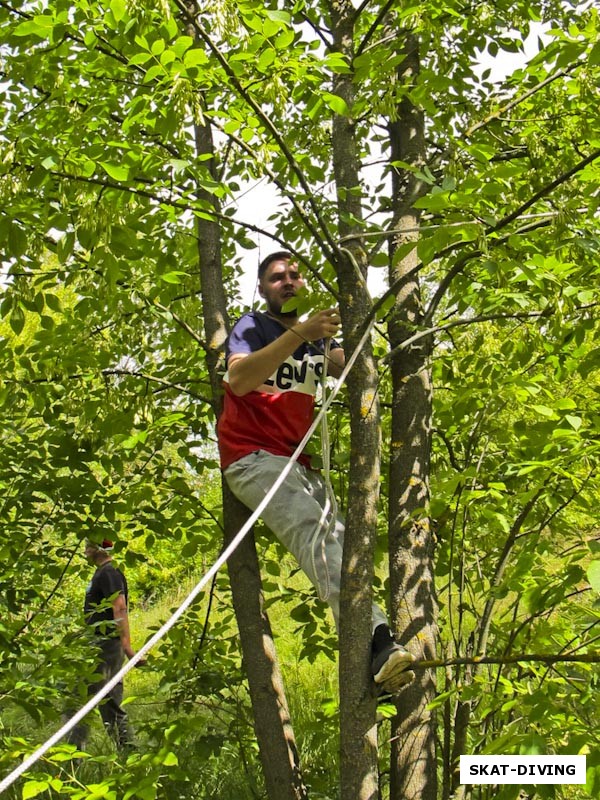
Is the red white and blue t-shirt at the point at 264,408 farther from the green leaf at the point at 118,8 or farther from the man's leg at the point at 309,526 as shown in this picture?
the green leaf at the point at 118,8

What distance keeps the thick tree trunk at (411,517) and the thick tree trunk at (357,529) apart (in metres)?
0.19

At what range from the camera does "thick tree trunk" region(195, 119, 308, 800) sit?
8.77ft

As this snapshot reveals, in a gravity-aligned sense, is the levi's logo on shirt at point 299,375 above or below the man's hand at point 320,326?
below

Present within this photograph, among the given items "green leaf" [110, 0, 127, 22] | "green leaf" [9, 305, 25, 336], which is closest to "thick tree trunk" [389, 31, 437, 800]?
"green leaf" [110, 0, 127, 22]

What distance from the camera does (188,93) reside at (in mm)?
1965

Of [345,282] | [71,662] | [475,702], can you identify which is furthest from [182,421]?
[475,702]

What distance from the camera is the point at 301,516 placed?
258 cm

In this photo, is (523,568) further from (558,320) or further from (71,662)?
(71,662)

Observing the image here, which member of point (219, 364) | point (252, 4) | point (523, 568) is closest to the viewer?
point (523, 568)

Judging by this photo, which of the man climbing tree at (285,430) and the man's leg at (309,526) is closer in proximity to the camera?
the man's leg at (309,526)

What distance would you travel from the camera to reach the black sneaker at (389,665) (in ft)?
6.77

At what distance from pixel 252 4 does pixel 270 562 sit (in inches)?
92.6
